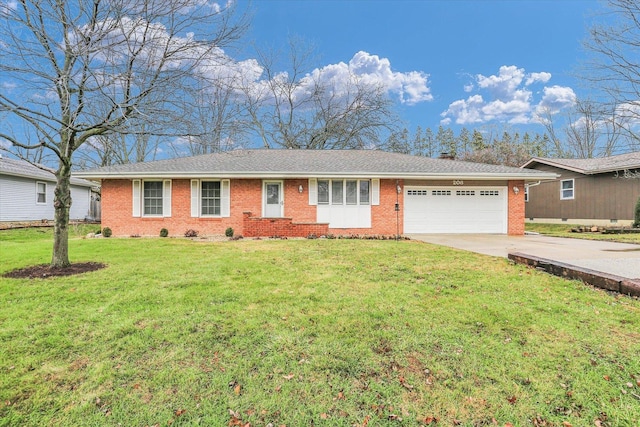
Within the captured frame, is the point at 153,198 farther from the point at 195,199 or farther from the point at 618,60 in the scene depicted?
the point at 618,60

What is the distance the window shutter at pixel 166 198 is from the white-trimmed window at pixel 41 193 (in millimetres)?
10335

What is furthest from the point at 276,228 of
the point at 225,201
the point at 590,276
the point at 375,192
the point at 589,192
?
the point at 589,192

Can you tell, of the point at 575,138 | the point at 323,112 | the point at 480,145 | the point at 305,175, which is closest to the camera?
the point at 305,175

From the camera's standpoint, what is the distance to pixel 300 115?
25.9 m

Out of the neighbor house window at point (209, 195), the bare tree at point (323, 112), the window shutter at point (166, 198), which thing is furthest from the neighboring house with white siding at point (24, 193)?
the bare tree at point (323, 112)

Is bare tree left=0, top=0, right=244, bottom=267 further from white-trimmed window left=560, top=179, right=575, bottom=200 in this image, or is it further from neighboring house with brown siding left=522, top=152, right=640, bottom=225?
white-trimmed window left=560, top=179, right=575, bottom=200

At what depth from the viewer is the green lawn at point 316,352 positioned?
7.14 ft

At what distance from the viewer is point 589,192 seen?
16562mm

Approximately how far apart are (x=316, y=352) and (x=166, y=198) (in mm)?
11661

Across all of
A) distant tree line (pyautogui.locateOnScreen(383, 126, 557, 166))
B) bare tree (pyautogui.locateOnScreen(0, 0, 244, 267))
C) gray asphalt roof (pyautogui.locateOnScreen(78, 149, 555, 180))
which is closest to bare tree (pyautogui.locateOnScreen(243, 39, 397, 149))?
distant tree line (pyautogui.locateOnScreen(383, 126, 557, 166))

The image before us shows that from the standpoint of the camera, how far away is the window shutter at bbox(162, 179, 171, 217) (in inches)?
495

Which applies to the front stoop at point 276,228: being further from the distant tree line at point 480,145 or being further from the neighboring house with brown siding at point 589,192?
the distant tree line at point 480,145

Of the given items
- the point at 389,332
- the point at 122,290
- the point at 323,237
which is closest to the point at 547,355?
the point at 389,332

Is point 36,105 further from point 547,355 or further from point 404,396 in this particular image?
point 547,355
